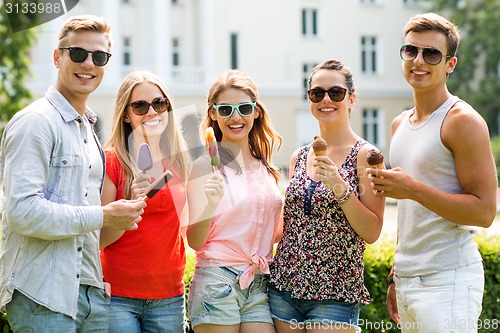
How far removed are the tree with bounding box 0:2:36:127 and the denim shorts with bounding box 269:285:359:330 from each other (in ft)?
52.4

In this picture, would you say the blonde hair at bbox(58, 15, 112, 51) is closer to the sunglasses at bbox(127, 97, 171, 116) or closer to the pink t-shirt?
the sunglasses at bbox(127, 97, 171, 116)

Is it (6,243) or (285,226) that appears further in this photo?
(285,226)

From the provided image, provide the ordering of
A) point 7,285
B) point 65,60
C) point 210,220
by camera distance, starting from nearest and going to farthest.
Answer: point 7,285, point 65,60, point 210,220

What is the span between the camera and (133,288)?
147 inches

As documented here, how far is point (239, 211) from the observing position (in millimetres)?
3926

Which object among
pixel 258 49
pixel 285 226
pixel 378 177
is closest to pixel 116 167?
pixel 285 226

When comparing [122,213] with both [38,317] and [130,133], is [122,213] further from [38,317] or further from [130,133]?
[130,133]

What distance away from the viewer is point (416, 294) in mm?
3750

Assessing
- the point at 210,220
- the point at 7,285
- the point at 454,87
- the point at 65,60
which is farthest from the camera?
the point at 454,87

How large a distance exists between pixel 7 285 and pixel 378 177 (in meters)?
1.81

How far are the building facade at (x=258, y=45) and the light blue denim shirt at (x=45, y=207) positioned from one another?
2981 centimetres

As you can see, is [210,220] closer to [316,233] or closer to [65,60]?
[316,233]

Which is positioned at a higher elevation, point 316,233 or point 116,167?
point 116,167

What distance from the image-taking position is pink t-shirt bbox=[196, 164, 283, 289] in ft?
12.7
